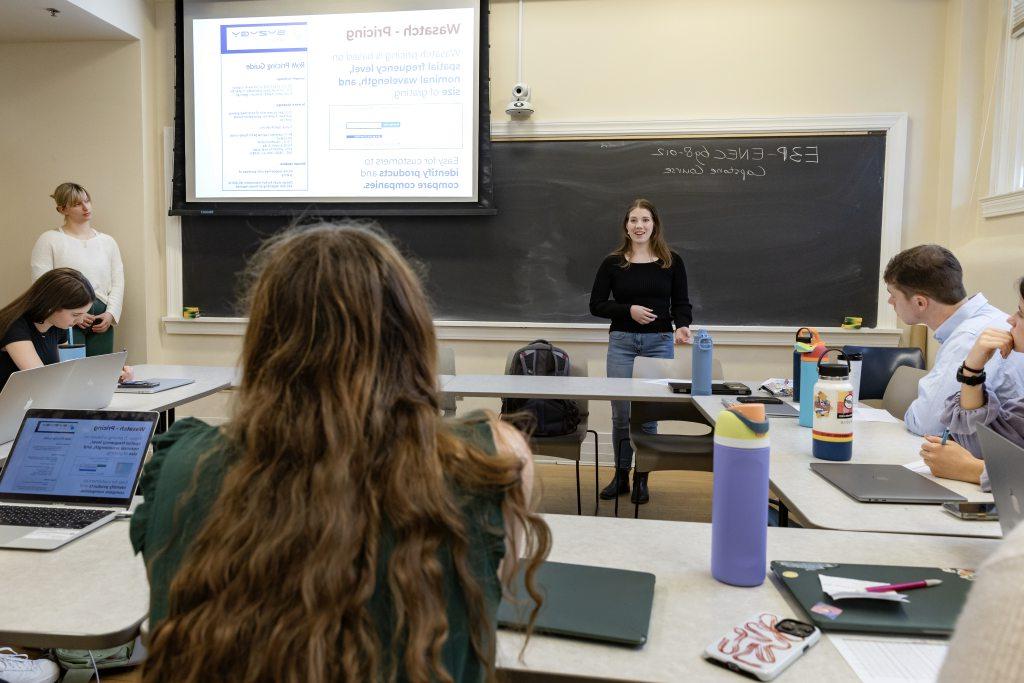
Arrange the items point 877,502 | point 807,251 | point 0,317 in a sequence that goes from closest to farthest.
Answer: point 877,502, point 0,317, point 807,251

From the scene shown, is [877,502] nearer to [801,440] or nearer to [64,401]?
[801,440]

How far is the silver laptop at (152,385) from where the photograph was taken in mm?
2916

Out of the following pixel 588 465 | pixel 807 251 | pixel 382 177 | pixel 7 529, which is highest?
pixel 382 177

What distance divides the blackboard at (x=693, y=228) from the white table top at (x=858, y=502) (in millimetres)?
2273

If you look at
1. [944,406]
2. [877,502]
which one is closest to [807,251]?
[944,406]

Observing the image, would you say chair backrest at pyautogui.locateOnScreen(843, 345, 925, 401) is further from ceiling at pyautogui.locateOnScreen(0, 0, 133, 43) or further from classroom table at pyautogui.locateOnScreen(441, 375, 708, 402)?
ceiling at pyautogui.locateOnScreen(0, 0, 133, 43)

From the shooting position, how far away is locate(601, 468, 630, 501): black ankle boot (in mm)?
3857

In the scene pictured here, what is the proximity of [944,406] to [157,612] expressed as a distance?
2119 millimetres

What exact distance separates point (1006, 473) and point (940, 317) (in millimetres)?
1354

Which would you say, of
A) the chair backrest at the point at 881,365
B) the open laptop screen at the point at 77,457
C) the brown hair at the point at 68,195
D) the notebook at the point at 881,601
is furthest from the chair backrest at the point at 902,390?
the brown hair at the point at 68,195

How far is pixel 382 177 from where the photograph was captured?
452 cm

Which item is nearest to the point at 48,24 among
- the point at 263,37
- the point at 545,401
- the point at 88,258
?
the point at 263,37

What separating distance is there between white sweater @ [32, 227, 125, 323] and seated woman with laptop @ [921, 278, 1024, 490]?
4.62 metres

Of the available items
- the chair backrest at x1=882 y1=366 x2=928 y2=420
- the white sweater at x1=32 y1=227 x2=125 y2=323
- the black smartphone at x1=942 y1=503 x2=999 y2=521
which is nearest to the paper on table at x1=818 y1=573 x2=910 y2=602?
the black smartphone at x1=942 y1=503 x2=999 y2=521
